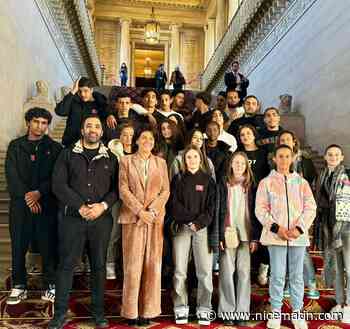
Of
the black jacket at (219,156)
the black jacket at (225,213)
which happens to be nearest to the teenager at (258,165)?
the black jacket at (219,156)

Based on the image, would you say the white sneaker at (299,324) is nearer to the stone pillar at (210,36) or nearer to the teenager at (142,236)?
the teenager at (142,236)

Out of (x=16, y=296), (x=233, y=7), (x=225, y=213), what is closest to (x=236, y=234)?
(x=225, y=213)

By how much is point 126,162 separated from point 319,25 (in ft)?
18.9

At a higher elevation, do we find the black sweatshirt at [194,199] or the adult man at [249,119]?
the adult man at [249,119]

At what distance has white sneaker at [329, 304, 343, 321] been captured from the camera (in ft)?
11.3

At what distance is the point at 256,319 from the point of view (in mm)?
3381

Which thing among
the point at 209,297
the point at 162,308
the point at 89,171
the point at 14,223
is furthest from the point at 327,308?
the point at 14,223

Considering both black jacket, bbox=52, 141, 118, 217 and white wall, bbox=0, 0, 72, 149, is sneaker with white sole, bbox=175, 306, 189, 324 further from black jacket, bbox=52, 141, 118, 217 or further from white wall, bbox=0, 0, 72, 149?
white wall, bbox=0, 0, 72, 149

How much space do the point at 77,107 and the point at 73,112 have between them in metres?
0.09

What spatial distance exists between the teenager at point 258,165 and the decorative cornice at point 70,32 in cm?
650

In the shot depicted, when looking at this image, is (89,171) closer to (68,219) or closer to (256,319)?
(68,219)

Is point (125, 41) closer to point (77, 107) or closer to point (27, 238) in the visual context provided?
point (77, 107)

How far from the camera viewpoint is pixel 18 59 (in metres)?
6.89

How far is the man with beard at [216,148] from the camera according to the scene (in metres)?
3.79
